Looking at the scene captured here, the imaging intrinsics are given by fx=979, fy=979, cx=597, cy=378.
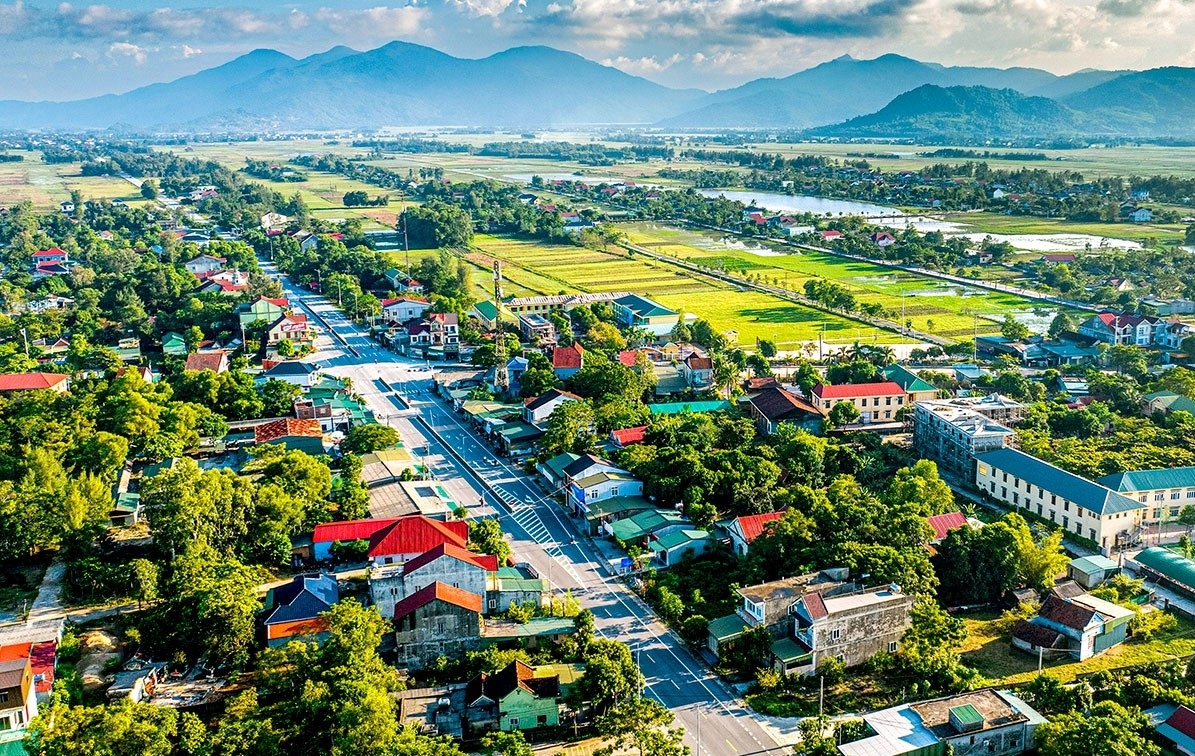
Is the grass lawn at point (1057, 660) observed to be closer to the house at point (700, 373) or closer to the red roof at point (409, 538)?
the red roof at point (409, 538)

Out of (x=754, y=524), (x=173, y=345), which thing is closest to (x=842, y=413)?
(x=754, y=524)

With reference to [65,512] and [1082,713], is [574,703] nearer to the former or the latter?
[1082,713]

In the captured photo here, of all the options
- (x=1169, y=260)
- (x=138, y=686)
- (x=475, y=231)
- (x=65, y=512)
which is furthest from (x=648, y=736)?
(x=475, y=231)

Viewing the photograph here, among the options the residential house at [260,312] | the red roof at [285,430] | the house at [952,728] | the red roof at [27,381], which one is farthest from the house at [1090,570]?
the residential house at [260,312]

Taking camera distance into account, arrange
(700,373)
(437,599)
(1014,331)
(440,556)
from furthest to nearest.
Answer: (1014,331), (700,373), (440,556), (437,599)

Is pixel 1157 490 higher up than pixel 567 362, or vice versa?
pixel 567 362

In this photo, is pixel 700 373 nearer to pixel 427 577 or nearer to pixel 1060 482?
pixel 1060 482

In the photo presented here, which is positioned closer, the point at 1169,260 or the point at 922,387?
the point at 922,387
